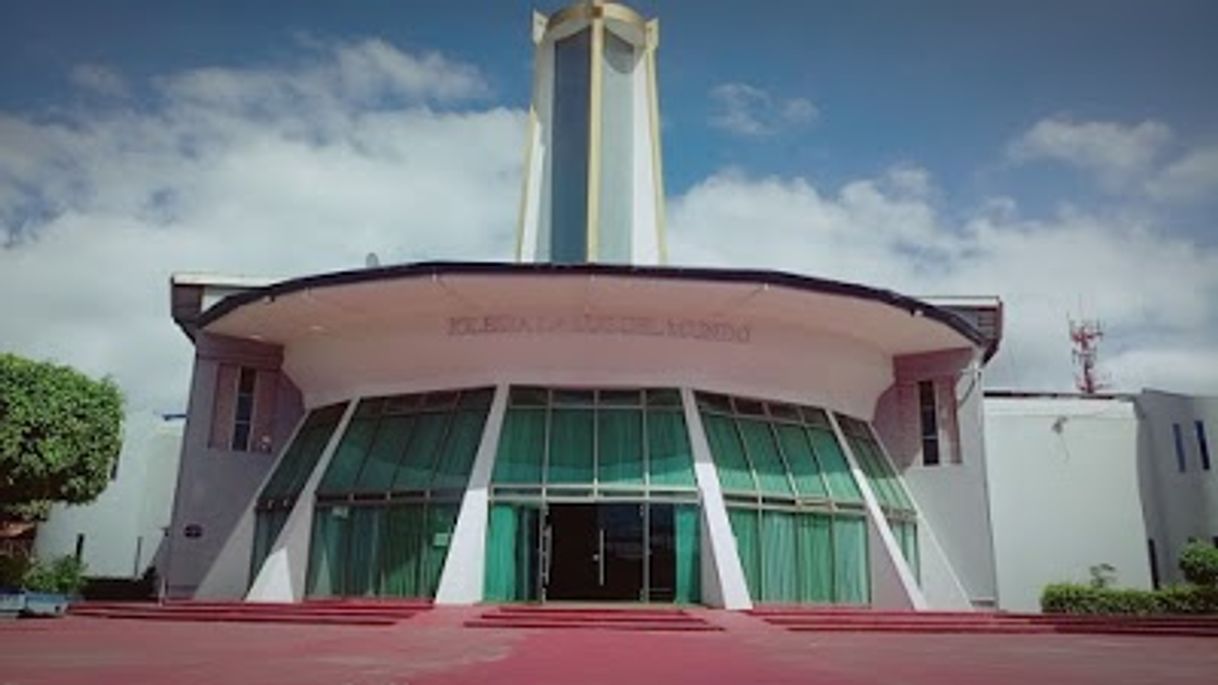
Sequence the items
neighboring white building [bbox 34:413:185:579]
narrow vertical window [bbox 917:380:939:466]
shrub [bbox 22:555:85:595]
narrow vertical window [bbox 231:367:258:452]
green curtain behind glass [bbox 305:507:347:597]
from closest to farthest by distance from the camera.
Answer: green curtain behind glass [bbox 305:507:347:597] → shrub [bbox 22:555:85:595] → narrow vertical window [bbox 917:380:939:466] → narrow vertical window [bbox 231:367:258:452] → neighboring white building [bbox 34:413:185:579]

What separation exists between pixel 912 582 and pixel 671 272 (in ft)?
28.0

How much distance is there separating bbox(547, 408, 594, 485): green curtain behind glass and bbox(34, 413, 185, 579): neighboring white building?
16852 millimetres

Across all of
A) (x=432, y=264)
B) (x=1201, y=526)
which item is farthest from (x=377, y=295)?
(x=1201, y=526)

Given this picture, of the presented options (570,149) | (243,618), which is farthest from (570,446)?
(570,149)

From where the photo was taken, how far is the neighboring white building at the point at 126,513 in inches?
1207

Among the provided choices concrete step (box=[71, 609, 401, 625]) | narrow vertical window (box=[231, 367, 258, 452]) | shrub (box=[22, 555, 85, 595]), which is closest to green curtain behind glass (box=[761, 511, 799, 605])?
concrete step (box=[71, 609, 401, 625])

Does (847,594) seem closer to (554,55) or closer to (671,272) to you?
(671,272)

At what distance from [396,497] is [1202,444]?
69.6ft

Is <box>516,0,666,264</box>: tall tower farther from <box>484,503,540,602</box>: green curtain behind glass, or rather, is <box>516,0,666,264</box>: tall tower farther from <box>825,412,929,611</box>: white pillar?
<box>825,412,929,611</box>: white pillar

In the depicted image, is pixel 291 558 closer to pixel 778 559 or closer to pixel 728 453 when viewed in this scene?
pixel 728 453

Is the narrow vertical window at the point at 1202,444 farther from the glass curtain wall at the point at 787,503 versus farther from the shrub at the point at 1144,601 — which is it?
the glass curtain wall at the point at 787,503

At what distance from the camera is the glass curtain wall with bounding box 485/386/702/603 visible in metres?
18.9

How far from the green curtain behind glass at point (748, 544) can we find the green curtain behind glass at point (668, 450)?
1232mm

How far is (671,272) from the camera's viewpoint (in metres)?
18.0
